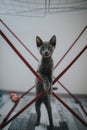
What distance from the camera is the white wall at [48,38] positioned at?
126 inches

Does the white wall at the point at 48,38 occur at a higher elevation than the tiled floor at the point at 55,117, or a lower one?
higher

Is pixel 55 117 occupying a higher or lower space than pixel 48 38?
lower

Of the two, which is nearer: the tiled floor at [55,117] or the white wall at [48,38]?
the tiled floor at [55,117]

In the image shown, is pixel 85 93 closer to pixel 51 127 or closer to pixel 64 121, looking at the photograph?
pixel 64 121

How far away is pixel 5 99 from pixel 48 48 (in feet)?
5.12

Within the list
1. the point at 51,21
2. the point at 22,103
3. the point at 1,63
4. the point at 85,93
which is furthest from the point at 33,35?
the point at 85,93

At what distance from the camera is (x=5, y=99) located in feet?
10.1

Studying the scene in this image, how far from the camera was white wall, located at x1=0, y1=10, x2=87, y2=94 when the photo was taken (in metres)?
3.20

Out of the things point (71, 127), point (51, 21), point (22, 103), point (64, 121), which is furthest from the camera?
point (51, 21)

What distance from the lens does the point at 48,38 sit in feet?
10.6

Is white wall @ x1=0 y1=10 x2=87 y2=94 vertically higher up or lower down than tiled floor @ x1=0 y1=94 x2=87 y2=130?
higher up

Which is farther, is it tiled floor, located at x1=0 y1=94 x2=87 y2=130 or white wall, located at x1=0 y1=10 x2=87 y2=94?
white wall, located at x1=0 y1=10 x2=87 y2=94

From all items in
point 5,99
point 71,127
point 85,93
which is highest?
point 5,99

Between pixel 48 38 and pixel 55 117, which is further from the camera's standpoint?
pixel 48 38
